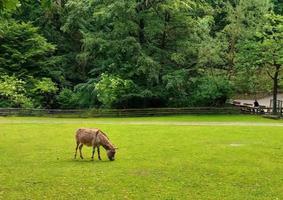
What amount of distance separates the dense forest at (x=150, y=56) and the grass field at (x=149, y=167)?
18.2 meters

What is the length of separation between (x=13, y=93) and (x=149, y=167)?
3436cm

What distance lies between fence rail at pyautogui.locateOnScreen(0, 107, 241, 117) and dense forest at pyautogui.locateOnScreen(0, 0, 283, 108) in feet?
4.85

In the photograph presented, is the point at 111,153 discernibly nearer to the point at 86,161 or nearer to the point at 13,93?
the point at 86,161

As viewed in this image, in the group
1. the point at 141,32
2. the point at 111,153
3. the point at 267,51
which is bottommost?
the point at 111,153

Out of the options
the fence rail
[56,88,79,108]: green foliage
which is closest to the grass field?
the fence rail

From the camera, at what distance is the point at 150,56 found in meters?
50.0

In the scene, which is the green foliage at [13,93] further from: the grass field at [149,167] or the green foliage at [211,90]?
the grass field at [149,167]

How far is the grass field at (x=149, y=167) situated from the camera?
46.6ft

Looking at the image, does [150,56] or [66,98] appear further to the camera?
[66,98]

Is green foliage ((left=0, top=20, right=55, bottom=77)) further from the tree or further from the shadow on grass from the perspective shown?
the shadow on grass

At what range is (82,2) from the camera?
177 ft

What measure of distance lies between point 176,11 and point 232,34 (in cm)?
648

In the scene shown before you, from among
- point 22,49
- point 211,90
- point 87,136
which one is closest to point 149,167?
point 87,136

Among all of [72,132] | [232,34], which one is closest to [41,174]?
[72,132]
